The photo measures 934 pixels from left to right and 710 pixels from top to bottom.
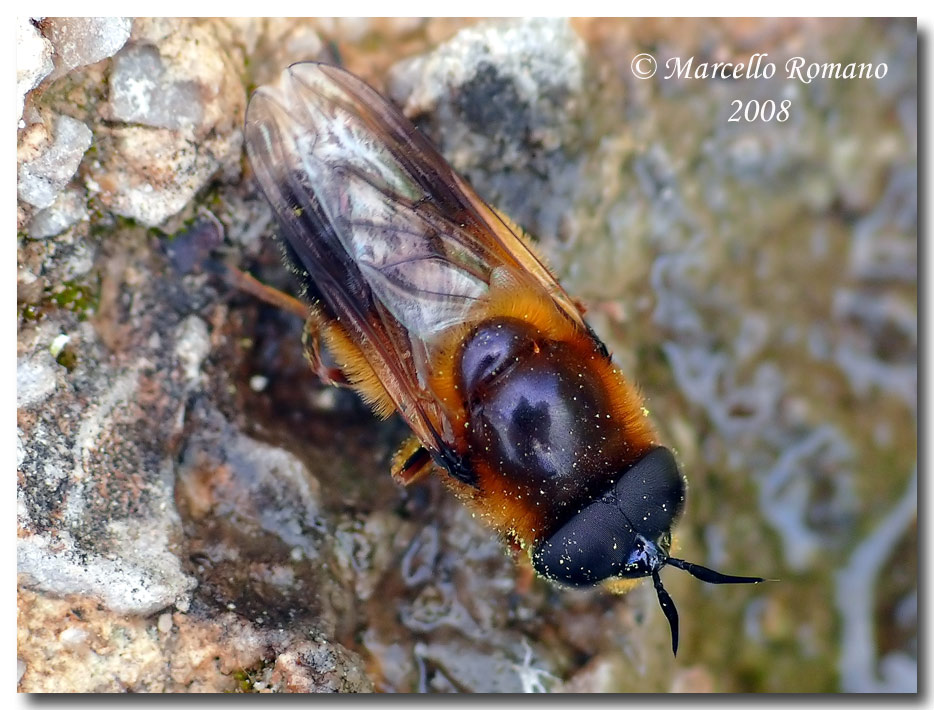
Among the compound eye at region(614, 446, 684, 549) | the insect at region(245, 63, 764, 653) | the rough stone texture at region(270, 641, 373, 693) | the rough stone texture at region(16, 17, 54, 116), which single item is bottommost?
the rough stone texture at region(270, 641, 373, 693)

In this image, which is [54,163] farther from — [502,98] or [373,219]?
[502,98]

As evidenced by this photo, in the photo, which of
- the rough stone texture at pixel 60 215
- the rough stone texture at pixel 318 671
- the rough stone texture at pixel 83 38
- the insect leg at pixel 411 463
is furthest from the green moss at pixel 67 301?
the rough stone texture at pixel 318 671

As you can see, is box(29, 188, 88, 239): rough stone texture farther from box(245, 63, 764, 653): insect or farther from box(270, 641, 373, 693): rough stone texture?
box(270, 641, 373, 693): rough stone texture

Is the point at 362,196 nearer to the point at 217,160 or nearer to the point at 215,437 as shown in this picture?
the point at 217,160

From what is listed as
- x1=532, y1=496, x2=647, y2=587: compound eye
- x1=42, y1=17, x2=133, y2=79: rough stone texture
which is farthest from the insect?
x1=42, y1=17, x2=133, y2=79: rough stone texture

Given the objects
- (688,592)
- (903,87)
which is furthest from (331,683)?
(903,87)

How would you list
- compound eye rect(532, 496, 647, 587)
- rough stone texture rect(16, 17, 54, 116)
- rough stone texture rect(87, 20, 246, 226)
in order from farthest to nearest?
1. rough stone texture rect(87, 20, 246, 226)
2. compound eye rect(532, 496, 647, 587)
3. rough stone texture rect(16, 17, 54, 116)

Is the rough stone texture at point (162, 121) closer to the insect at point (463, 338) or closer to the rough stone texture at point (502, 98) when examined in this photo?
the insect at point (463, 338)

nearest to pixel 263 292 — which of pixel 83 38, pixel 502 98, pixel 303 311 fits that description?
pixel 303 311
